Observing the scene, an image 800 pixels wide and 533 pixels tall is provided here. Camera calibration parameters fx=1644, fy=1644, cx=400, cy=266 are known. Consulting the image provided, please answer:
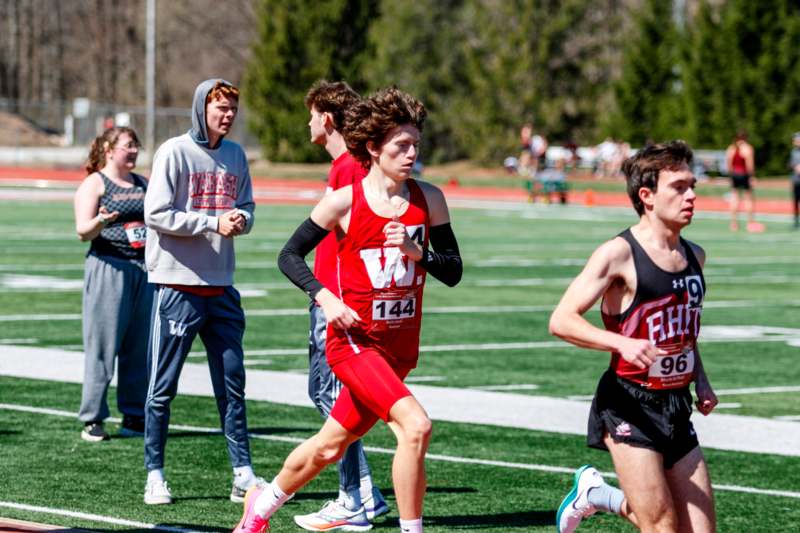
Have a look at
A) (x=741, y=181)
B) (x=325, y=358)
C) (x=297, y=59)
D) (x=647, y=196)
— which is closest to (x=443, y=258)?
(x=647, y=196)

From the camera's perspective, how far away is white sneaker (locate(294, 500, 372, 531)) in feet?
26.1

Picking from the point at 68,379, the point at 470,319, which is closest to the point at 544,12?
the point at 470,319

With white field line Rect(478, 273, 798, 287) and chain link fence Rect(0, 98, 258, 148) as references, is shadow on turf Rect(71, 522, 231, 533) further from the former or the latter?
chain link fence Rect(0, 98, 258, 148)

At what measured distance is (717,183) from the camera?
175ft

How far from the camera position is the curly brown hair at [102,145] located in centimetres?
1058

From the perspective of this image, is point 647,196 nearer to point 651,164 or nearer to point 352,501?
point 651,164

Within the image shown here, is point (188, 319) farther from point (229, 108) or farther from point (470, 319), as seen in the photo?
point (470, 319)

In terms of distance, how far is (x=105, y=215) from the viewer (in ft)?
34.4

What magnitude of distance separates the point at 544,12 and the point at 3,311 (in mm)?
48071

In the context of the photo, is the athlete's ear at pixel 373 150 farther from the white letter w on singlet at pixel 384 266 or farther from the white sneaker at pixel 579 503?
the white sneaker at pixel 579 503

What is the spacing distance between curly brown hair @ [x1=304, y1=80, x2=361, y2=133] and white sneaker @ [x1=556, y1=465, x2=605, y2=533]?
7.13 ft

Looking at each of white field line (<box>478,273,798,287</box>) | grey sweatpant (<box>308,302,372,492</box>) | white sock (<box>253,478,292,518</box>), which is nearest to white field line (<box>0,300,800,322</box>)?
white field line (<box>478,273,798,287</box>)

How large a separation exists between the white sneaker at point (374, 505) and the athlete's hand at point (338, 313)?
1672 mm

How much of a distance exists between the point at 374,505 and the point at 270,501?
1.16 meters
